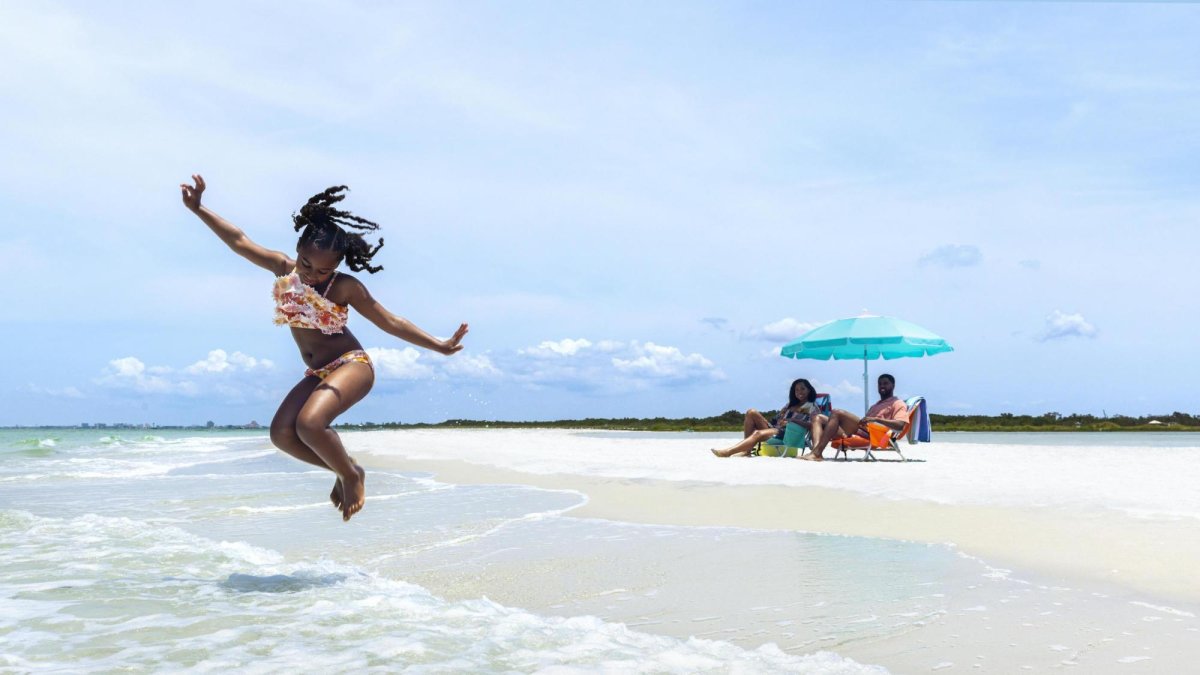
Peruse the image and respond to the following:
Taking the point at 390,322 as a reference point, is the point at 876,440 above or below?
→ below

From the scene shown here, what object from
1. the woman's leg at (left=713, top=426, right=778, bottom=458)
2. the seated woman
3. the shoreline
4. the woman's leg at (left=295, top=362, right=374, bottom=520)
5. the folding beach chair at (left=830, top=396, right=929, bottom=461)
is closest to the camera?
the woman's leg at (left=295, top=362, right=374, bottom=520)

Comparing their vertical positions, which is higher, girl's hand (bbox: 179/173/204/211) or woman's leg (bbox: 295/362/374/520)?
girl's hand (bbox: 179/173/204/211)

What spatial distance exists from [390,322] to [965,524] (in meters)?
4.36

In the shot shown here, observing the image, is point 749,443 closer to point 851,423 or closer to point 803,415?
point 803,415

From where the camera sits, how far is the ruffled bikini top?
15.9 feet

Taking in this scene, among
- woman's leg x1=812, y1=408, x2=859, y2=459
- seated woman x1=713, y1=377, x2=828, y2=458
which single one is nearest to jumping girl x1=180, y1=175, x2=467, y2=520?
woman's leg x1=812, y1=408, x2=859, y2=459

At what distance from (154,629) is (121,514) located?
5.50 m

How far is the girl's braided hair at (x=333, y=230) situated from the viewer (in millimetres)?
4820

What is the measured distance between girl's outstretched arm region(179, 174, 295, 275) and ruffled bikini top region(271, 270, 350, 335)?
23 cm

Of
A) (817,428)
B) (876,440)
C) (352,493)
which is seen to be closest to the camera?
(352,493)

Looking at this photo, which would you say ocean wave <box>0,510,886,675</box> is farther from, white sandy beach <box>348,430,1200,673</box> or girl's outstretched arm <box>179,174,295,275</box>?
girl's outstretched arm <box>179,174,295,275</box>

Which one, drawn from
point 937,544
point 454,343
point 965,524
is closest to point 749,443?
point 965,524

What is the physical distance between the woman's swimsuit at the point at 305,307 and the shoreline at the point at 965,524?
3.22 m

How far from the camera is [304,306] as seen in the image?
16.0 feet
